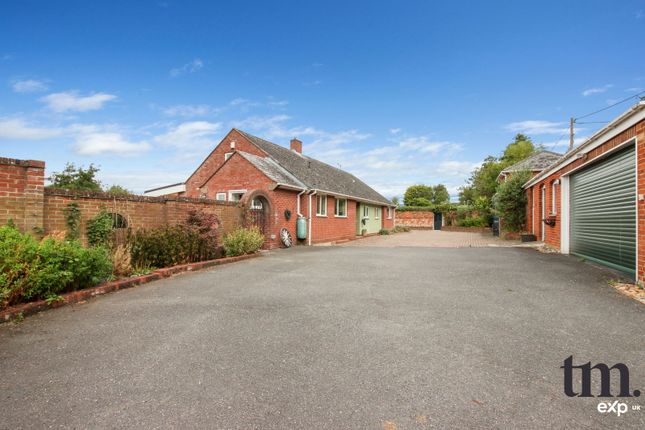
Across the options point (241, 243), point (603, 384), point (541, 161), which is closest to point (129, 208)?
point (241, 243)

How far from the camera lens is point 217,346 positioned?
3.20 meters

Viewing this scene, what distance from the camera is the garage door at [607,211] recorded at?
675 centimetres

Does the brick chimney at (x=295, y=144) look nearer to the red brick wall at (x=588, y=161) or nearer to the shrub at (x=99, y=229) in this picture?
the red brick wall at (x=588, y=161)

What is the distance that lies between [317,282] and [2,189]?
6.19 meters

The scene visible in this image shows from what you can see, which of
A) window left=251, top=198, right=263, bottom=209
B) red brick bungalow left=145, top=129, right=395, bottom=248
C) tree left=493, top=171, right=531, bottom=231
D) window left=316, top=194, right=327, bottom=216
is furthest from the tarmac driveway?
tree left=493, top=171, right=531, bottom=231

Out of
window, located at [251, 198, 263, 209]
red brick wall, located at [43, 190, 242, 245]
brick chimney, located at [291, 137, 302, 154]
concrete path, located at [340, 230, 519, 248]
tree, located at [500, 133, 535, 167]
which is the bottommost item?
concrete path, located at [340, 230, 519, 248]

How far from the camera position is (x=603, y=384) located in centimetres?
243

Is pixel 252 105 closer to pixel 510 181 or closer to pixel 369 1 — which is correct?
pixel 369 1

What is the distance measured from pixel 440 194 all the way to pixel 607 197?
6711 cm

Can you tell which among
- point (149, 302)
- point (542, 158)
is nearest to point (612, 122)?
point (149, 302)

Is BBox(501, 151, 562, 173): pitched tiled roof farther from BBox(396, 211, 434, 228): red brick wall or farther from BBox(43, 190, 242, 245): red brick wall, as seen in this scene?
BBox(43, 190, 242, 245): red brick wall

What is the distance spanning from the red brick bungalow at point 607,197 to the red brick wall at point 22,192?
11.5 m

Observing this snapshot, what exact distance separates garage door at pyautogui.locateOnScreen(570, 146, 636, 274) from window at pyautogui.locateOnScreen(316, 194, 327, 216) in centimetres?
1103

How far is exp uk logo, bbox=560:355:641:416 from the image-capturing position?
2154 millimetres
